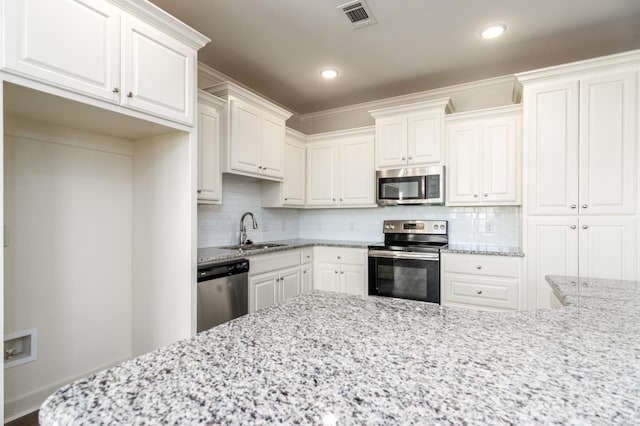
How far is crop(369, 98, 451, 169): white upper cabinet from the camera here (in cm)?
332

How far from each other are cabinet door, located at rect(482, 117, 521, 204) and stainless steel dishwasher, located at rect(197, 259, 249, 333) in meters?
2.44

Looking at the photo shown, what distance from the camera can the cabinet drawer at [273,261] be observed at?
2822mm

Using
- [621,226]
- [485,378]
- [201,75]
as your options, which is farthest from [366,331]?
[201,75]

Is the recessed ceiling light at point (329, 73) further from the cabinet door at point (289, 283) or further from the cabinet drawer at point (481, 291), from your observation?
the cabinet drawer at point (481, 291)

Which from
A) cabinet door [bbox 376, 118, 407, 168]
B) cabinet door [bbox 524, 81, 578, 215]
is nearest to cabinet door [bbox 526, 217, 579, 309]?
cabinet door [bbox 524, 81, 578, 215]

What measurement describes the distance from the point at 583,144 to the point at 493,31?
1163 mm

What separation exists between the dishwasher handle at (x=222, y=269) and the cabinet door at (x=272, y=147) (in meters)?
1.07

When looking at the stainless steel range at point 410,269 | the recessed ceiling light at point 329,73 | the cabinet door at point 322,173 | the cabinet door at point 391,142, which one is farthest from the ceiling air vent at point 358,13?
the stainless steel range at point 410,269

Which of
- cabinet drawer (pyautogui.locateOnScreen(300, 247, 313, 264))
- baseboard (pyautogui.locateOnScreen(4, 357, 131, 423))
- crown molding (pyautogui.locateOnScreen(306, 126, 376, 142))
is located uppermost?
crown molding (pyautogui.locateOnScreen(306, 126, 376, 142))

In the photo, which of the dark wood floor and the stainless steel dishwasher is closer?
the dark wood floor

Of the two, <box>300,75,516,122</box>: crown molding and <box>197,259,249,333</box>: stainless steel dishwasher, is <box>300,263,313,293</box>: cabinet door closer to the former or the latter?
<box>197,259,249,333</box>: stainless steel dishwasher

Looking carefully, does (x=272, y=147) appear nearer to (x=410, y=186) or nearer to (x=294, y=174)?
(x=294, y=174)

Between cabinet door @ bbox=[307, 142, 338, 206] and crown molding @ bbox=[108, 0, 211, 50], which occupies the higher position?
crown molding @ bbox=[108, 0, 211, 50]

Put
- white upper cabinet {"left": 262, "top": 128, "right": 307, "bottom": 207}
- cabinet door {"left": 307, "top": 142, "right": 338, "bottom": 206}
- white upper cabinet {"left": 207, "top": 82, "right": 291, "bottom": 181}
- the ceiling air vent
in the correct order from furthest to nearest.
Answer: cabinet door {"left": 307, "top": 142, "right": 338, "bottom": 206}
white upper cabinet {"left": 262, "top": 128, "right": 307, "bottom": 207}
white upper cabinet {"left": 207, "top": 82, "right": 291, "bottom": 181}
the ceiling air vent
